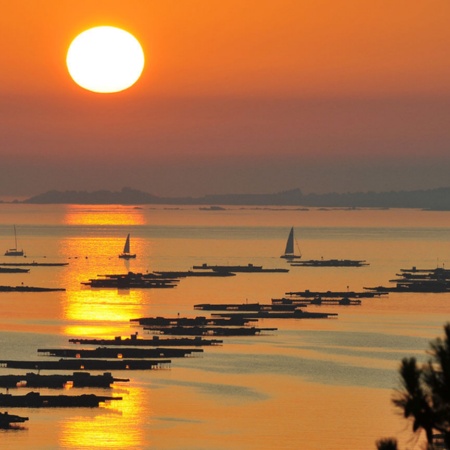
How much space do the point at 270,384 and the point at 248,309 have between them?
36.7m

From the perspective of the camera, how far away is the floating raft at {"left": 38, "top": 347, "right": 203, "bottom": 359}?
238ft

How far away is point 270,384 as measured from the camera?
65.3 meters

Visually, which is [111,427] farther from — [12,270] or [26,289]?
[12,270]

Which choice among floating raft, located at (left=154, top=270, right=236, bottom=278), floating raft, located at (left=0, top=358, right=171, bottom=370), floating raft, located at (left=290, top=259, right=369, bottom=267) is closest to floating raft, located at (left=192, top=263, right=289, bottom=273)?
floating raft, located at (left=154, top=270, right=236, bottom=278)

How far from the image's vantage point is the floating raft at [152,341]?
256ft

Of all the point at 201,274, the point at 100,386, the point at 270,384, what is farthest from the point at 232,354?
the point at 201,274

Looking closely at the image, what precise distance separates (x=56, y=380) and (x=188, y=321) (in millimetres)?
28810

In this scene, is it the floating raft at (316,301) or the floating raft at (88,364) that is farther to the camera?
the floating raft at (316,301)

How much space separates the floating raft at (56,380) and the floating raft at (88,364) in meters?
4.17

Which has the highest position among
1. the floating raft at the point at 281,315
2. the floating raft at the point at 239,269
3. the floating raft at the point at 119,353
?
the floating raft at the point at 239,269

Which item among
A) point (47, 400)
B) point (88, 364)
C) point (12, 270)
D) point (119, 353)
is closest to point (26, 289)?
point (12, 270)

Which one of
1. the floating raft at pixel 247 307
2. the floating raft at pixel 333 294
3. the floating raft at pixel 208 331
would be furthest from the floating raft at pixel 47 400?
the floating raft at pixel 333 294

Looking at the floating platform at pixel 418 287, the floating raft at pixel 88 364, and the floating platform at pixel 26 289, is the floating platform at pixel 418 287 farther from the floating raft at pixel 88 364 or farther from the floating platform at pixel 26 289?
the floating raft at pixel 88 364

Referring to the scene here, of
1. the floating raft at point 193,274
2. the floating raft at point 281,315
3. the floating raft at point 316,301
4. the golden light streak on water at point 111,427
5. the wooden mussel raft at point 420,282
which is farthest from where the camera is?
the floating raft at point 193,274
